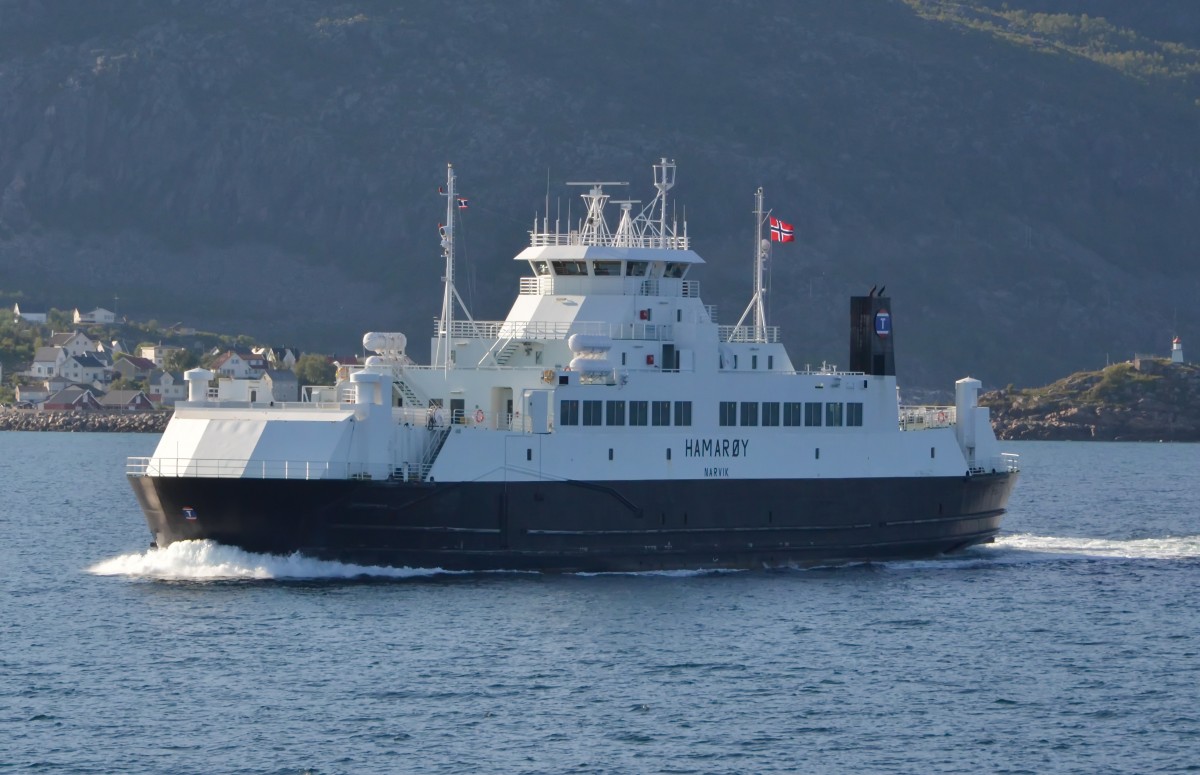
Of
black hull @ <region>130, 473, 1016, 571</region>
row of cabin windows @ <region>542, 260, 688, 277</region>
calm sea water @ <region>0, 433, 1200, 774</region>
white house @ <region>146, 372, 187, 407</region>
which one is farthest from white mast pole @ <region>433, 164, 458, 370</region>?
white house @ <region>146, 372, 187, 407</region>

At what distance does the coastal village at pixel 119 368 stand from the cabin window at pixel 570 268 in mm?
72792

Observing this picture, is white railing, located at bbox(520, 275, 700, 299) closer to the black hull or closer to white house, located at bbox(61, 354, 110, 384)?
the black hull

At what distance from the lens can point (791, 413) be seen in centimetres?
4459

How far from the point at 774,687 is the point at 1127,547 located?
23056 millimetres

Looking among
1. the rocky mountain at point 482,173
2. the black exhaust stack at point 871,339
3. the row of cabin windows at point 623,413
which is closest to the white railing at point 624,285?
the row of cabin windows at point 623,413

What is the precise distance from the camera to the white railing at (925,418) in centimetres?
4853

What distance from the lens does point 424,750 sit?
2738cm

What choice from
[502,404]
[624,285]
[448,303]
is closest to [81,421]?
[448,303]

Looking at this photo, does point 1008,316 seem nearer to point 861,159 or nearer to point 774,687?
point 861,159

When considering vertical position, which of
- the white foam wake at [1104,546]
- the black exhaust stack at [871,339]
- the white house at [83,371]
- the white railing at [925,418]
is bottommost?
the white foam wake at [1104,546]

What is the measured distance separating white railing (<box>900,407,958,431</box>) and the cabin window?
967 cm

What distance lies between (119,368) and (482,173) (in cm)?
4832

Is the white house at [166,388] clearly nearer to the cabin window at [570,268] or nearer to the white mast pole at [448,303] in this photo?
the cabin window at [570,268]

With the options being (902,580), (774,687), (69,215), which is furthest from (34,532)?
(69,215)
